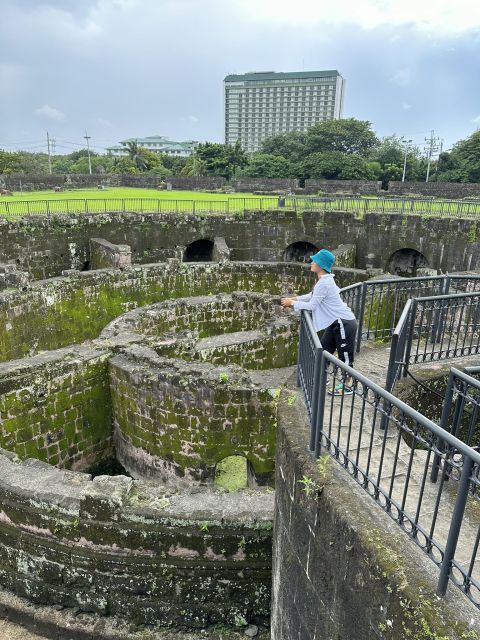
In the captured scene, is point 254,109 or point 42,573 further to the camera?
point 254,109

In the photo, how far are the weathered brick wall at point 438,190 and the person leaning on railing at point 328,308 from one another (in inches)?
1119

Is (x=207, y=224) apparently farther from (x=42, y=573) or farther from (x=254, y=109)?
(x=254, y=109)

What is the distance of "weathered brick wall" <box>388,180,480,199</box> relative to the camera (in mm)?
30750

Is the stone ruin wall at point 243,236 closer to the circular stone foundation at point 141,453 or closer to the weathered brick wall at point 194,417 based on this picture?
the circular stone foundation at point 141,453

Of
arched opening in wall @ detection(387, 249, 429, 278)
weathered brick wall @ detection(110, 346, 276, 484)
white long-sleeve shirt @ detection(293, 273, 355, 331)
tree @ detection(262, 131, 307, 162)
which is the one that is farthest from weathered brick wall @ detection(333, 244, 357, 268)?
tree @ detection(262, 131, 307, 162)

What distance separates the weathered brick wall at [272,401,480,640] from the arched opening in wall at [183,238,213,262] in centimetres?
1744

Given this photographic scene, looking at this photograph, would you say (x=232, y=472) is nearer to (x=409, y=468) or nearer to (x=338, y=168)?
(x=409, y=468)

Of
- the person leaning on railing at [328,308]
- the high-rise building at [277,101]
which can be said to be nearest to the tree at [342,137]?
the person leaning on railing at [328,308]

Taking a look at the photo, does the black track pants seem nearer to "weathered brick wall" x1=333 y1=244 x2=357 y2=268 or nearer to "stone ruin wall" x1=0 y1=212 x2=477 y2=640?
"stone ruin wall" x1=0 y1=212 x2=477 y2=640

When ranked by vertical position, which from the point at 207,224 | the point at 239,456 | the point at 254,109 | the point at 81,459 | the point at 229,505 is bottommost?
the point at 81,459

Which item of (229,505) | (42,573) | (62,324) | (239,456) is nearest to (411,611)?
(229,505)

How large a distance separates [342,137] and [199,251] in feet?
145

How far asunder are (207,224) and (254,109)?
157m

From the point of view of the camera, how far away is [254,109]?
531 ft
